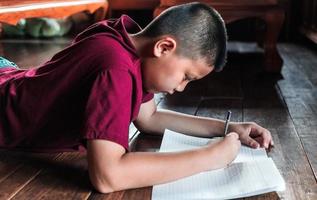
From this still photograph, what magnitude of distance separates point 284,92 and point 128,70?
97 centimetres

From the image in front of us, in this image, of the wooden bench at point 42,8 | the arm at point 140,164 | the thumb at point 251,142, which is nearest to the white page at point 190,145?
the thumb at point 251,142

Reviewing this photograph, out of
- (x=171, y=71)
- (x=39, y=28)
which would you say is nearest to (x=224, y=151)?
(x=171, y=71)

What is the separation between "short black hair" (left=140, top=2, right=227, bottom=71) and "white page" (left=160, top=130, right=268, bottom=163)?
0.21m

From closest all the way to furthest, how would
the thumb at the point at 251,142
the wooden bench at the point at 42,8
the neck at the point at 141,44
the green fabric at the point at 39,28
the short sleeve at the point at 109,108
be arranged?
1. the short sleeve at the point at 109,108
2. the neck at the point at 141,44
3. the thumb at the point at 251,142
4. the wooden bench at the point at 42,8
5. the green fabric at the point at 39,28

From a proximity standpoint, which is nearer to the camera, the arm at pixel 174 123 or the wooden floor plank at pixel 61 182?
the wooden floor plank at pixel 61 182

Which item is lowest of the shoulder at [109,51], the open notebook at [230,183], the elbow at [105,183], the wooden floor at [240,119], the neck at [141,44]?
the wooden floor at [240,119]

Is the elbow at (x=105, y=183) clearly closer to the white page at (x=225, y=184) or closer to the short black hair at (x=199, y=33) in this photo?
the white page at (x=225, y=184)

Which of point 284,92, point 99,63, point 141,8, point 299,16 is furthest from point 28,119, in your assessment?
point 299,16

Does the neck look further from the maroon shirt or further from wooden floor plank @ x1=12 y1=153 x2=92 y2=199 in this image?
wooden floor plank @ x1=12 y1=153 x2=92 y2=199

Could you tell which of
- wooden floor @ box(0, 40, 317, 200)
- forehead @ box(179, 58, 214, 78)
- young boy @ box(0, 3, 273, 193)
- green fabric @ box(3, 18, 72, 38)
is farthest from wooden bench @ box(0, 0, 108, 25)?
forehead @ box(179, 58, 214, 78)

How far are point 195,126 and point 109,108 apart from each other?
13.9 inches

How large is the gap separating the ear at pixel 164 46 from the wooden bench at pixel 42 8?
1.25 metres

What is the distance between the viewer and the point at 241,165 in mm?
915

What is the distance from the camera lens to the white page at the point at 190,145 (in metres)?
0.97
